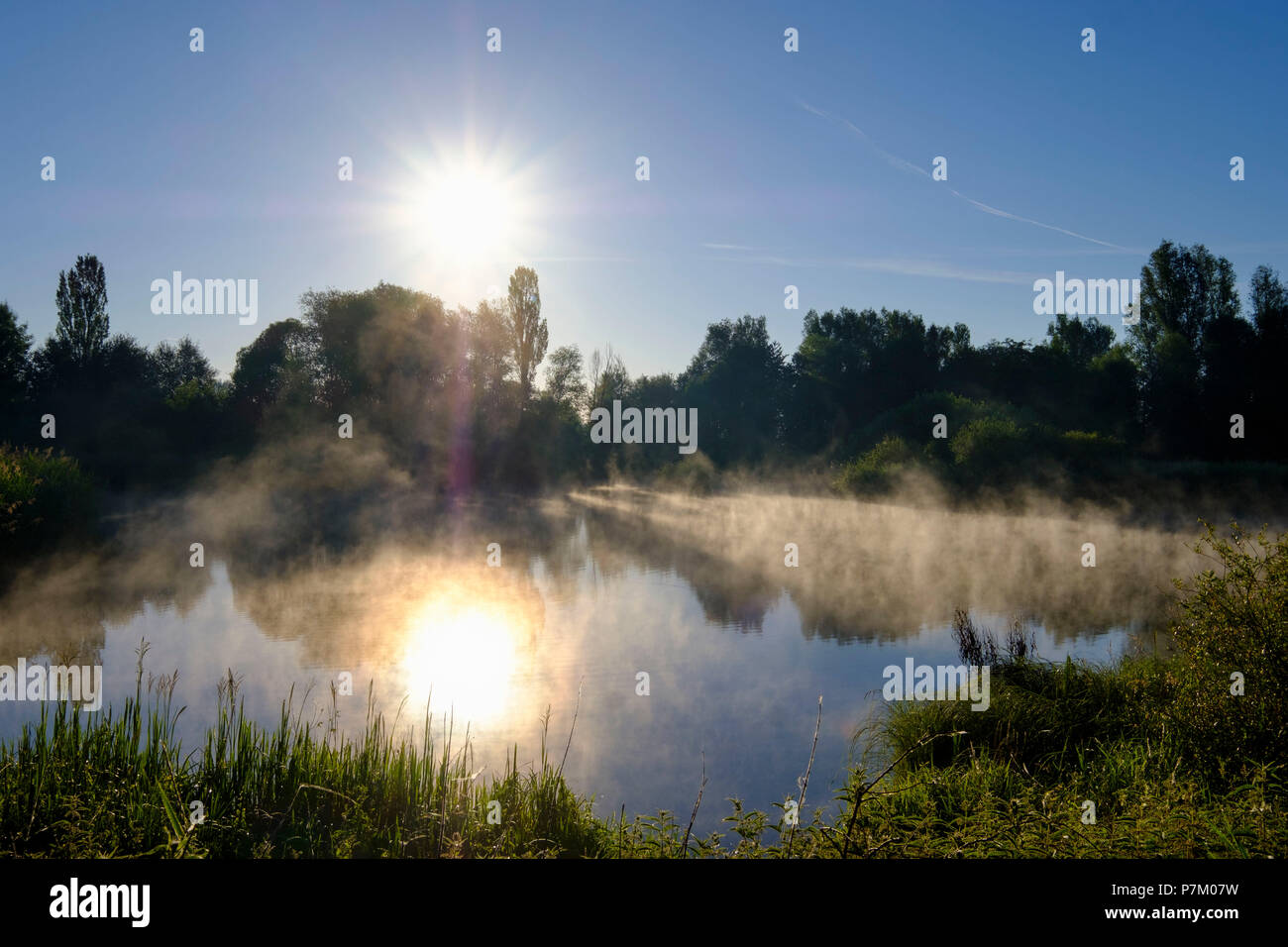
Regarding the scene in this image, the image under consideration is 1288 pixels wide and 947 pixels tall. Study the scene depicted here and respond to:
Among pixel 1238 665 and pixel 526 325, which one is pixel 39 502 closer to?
pixel 1238 665

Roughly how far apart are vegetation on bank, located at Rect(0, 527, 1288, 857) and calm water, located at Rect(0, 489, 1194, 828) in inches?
45.3

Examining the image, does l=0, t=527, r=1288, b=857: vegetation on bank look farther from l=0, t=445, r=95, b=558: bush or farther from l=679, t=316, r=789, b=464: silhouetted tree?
l=679, t=316, r=789, b=464: silhouetted tree

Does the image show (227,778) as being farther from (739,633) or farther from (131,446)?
(131,446)

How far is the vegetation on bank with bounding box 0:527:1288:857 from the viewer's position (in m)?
3.80

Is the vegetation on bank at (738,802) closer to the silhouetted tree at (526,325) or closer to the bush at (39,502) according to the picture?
the bush at (39,502)

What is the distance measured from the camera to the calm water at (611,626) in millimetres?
7352

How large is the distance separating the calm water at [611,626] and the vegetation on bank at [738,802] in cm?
115

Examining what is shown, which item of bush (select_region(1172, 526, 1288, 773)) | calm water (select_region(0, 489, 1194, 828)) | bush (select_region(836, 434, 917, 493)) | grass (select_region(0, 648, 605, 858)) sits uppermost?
bush (select_region(836, 434, 917, 493))

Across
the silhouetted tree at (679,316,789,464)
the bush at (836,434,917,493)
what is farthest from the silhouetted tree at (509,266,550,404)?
the bush at (836,434,917,493)

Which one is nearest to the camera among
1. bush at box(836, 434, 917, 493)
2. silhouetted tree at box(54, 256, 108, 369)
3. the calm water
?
the calm water

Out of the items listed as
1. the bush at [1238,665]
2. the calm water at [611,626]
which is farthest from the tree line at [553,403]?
the bush at [1238,665]

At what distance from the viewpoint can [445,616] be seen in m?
12.9
